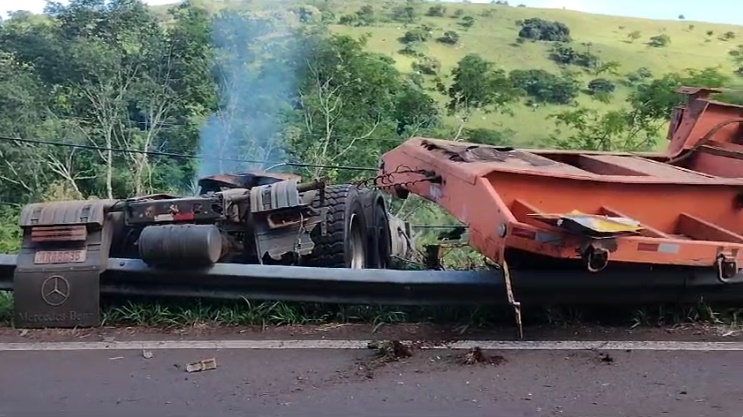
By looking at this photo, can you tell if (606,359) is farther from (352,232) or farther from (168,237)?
(352,232)

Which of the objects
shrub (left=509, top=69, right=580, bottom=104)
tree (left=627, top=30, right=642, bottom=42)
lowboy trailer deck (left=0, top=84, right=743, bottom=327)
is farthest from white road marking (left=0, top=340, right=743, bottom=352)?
tree (left=627, top=30, right=642, bottom=42)

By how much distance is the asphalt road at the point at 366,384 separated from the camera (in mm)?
4105

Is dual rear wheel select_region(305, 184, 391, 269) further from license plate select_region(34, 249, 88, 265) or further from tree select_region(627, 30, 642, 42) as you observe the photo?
tree select_region(627, 30, 642, 42)

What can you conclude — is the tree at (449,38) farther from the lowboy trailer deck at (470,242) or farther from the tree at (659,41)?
the lowboy trailer deck at (470,242)

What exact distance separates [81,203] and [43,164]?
1320 centimetres

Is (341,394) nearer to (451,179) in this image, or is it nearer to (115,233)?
(451,179)

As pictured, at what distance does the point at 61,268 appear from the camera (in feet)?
18.8

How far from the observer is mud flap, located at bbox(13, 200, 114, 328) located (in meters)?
5.70

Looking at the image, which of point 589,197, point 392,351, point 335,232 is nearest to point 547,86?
point 335,232

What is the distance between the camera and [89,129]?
1941 centimetres

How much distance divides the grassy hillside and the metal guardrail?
16.1 metres

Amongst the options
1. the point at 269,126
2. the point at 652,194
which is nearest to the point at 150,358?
the point at 652,194

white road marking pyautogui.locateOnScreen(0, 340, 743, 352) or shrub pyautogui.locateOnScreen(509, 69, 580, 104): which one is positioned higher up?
white road marking pyautogui.locateOnScreen(0, 340, 743, 352)

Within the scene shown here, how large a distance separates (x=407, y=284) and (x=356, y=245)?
174 cm
